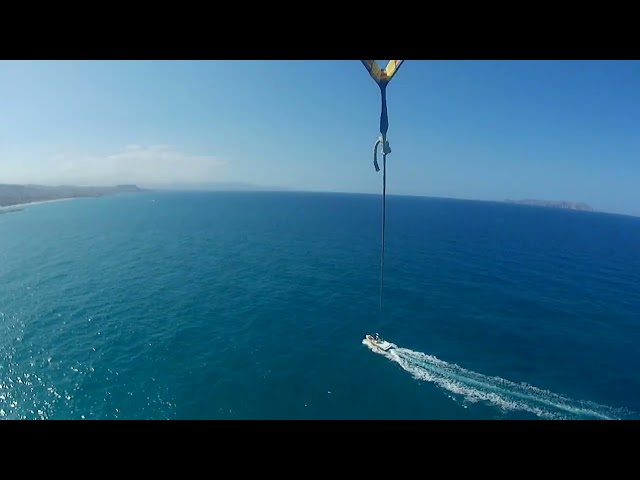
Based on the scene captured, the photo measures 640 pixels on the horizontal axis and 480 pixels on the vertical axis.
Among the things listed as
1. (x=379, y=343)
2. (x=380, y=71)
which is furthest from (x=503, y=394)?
(x=380, y=71)

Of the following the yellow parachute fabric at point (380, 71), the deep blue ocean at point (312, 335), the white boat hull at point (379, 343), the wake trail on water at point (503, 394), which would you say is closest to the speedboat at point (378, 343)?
the white boat hull at point (379, 343)

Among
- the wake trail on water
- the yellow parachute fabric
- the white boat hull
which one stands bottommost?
the wake trail on water

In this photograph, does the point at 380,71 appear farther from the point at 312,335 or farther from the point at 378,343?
the point at 312,335

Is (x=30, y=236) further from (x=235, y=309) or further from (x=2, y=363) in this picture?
(x=235, y=309)

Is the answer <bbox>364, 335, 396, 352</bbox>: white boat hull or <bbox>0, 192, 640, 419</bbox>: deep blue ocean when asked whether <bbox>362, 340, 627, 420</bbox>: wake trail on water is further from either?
<bbox>364, 335, 396, 352</bbox>: white boat hull

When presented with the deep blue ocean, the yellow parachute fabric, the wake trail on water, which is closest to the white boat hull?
the deep blue ocean
